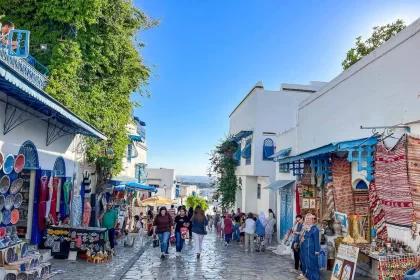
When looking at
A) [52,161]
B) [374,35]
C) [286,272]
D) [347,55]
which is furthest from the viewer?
[347,55]

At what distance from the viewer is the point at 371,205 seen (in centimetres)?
993

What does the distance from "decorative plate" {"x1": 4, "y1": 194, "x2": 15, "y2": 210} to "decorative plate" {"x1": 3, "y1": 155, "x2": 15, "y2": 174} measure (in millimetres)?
664

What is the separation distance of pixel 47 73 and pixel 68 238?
229 inches

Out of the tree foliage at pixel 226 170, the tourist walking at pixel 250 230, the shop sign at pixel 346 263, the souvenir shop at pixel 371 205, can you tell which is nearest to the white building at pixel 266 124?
the tree foliage at pixel 226 170

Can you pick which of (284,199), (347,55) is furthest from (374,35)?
(284,199)

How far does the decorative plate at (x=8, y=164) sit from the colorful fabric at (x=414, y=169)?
8775mm

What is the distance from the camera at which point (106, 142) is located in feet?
59.1

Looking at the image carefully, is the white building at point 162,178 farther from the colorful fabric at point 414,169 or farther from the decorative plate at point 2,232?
the colorful fabric at point 414,169

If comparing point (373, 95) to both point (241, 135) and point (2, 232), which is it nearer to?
point (2, 232)

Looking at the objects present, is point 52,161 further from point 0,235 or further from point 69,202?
point 0,235

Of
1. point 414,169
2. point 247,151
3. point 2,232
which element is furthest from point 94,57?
point 414,169

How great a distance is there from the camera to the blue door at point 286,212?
55.3 feet

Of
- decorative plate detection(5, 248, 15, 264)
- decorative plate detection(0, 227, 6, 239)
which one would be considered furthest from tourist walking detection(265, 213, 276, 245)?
decorative plate detection(5, 248, 15, 264)

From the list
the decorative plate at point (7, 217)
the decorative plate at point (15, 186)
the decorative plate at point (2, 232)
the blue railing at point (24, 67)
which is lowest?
the decorative plate at point (2, 232)
